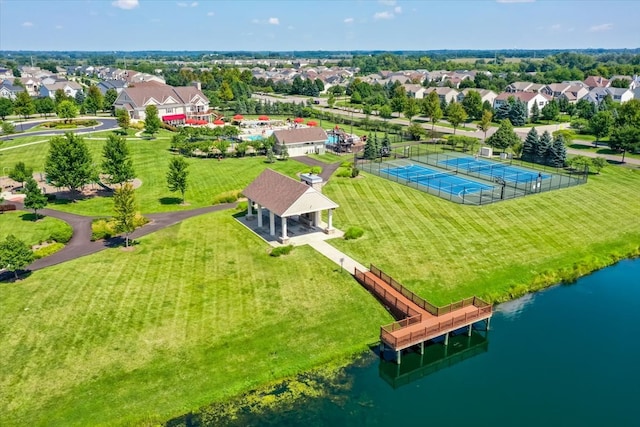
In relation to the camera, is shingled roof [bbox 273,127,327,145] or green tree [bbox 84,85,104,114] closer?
shingled roof [bbox 273,127,327,145]

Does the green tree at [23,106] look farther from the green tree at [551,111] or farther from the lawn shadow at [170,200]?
the green tree at [551,111]

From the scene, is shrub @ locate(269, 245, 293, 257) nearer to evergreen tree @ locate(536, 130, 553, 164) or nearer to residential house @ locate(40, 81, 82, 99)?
evergreen tree @ locate(536, 130, 553, 164)

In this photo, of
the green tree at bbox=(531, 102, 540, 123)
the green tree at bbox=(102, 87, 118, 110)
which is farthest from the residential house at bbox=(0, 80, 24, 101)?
the green tree at bbox=(531, 102, 540, 123)

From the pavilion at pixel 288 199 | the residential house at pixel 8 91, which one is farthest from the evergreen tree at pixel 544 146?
the residential house at pixel 8 91

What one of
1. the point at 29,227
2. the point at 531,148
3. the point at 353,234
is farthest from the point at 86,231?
the point at 531,148

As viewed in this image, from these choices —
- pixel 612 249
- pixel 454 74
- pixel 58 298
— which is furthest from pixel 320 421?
pixel 454 74

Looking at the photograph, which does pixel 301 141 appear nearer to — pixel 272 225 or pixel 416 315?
pixel 272 225
